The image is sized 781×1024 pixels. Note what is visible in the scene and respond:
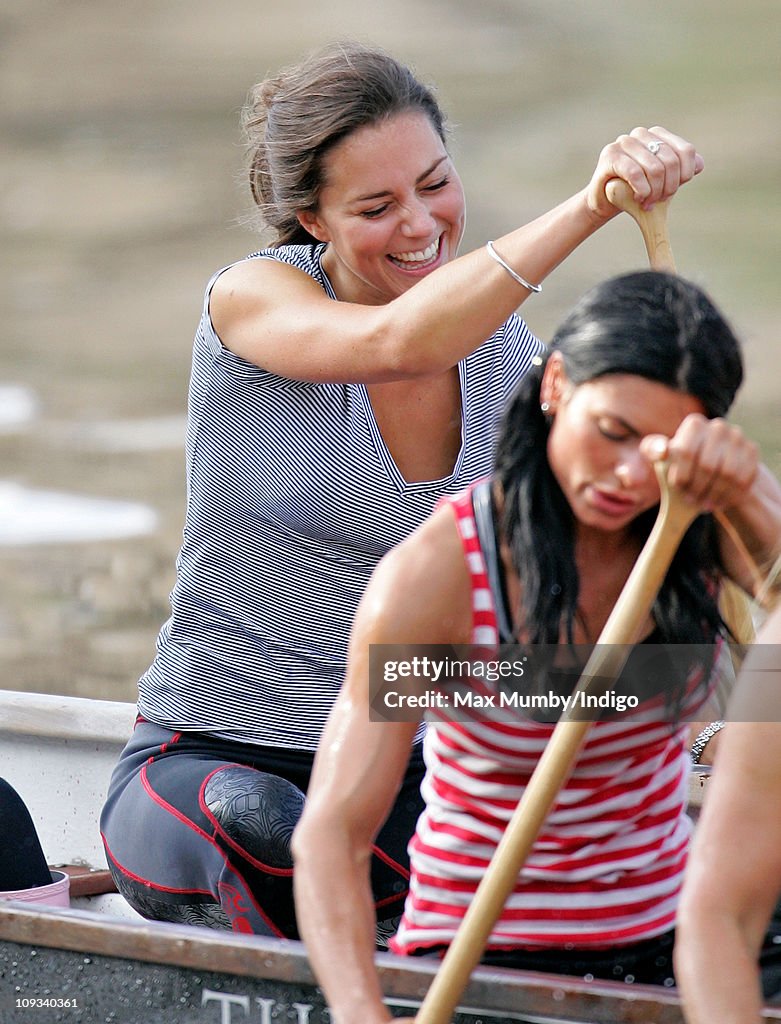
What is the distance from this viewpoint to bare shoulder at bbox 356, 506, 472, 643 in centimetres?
138

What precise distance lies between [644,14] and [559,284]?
2199mm


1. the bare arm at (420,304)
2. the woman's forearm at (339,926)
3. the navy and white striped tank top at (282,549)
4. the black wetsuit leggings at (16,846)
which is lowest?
the black wetsuit leggings at (16,846)

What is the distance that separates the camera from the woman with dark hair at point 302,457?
1968 mm

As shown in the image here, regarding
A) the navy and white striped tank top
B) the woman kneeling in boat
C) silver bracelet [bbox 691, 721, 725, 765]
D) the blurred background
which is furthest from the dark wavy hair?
the blurred background

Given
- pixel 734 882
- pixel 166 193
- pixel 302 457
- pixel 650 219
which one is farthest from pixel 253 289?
pixel 166 193

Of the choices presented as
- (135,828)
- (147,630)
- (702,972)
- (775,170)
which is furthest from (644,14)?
(702,972)

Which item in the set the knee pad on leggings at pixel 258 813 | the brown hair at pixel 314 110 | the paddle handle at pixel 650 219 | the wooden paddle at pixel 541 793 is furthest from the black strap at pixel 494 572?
the brown hair at pixel 314 110

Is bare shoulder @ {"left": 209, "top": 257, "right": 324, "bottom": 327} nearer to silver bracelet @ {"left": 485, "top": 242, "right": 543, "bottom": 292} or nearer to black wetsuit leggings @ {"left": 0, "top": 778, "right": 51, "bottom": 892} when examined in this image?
silver bracelet @ {"left": 485, "top": 242, "right": 543, "bottom": 292}

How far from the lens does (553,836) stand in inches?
57.7

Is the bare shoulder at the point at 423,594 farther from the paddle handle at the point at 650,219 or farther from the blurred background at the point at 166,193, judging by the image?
the blurred background at the point at 166,193

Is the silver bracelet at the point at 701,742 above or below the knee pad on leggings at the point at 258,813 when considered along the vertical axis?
below

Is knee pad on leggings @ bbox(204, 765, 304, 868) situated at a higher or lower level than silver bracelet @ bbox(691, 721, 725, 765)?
higher

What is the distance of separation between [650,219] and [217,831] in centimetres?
92

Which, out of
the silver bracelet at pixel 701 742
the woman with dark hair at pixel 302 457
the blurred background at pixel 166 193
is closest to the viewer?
the woman with dark hair at pixel 302 457
